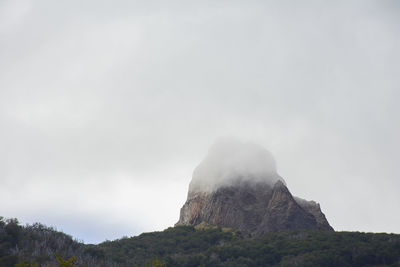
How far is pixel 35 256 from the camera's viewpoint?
53.9m

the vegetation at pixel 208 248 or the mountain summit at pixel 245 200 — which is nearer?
the vegetation at pixel 208 248

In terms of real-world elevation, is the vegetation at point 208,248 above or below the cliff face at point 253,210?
below

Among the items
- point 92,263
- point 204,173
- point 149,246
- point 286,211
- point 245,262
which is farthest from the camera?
point 204,173

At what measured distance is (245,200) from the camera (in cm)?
10331

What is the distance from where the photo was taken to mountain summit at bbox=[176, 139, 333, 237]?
321 ft

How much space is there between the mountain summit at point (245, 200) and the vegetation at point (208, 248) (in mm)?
5264

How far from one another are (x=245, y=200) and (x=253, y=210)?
9.73ft

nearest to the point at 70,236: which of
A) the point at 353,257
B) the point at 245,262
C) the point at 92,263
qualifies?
the point at 92,263

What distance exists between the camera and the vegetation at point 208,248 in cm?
5938

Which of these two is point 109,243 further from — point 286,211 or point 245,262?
point 286,211

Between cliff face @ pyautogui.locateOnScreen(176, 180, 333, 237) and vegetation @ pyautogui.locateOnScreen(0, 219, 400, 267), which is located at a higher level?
cliff face @ pyautogui.locateOnScreen(176, 180, 333, 237)

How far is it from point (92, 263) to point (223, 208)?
159ft

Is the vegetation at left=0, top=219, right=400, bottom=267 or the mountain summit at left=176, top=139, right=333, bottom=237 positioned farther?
the mountain summit at left=176, top=139, right=333, bottom=237

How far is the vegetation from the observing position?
59.4 meters
